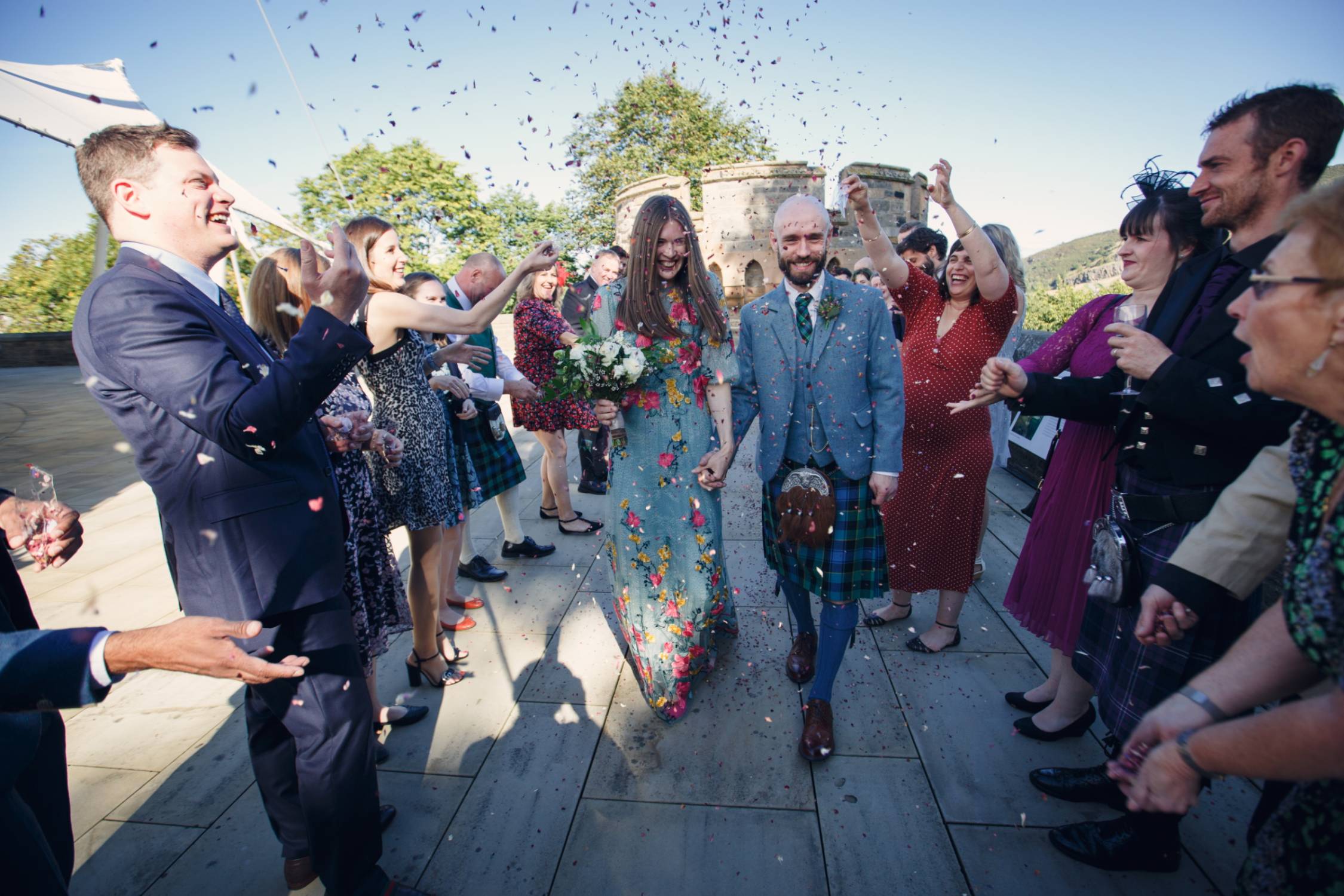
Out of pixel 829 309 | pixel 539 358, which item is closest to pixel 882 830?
pixel 829 309

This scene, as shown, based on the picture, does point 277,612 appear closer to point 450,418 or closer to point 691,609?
point 691,609

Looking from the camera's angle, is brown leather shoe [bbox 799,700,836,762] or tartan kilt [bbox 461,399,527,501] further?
tartan kilt [bbox 461,399,527,501]

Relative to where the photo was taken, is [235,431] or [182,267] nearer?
[235,431]

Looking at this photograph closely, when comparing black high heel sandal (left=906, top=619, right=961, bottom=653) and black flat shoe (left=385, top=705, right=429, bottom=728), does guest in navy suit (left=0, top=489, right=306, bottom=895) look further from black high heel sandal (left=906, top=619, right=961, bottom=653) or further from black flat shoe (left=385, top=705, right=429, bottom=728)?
black high heel sandal (left=906, top=619, right=961, bottom=653)

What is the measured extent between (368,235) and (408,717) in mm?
2366

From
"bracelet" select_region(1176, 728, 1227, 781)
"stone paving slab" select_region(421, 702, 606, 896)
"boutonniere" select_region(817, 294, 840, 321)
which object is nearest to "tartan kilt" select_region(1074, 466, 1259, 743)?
"bracelet" select_region(1176, 728, 1227, 781)

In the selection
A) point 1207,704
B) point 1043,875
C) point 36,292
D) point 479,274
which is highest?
point 36,292

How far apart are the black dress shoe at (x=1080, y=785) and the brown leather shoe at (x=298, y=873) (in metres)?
2.81

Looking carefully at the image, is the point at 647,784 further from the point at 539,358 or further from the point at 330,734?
the point at 539,358

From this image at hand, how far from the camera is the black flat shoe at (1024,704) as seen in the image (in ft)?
8.91

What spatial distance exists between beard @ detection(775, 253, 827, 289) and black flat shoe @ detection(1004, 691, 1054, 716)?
2.21 meters

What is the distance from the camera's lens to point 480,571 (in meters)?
4.27

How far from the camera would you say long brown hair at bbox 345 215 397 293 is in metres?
2.71

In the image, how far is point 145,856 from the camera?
2.18 metres
